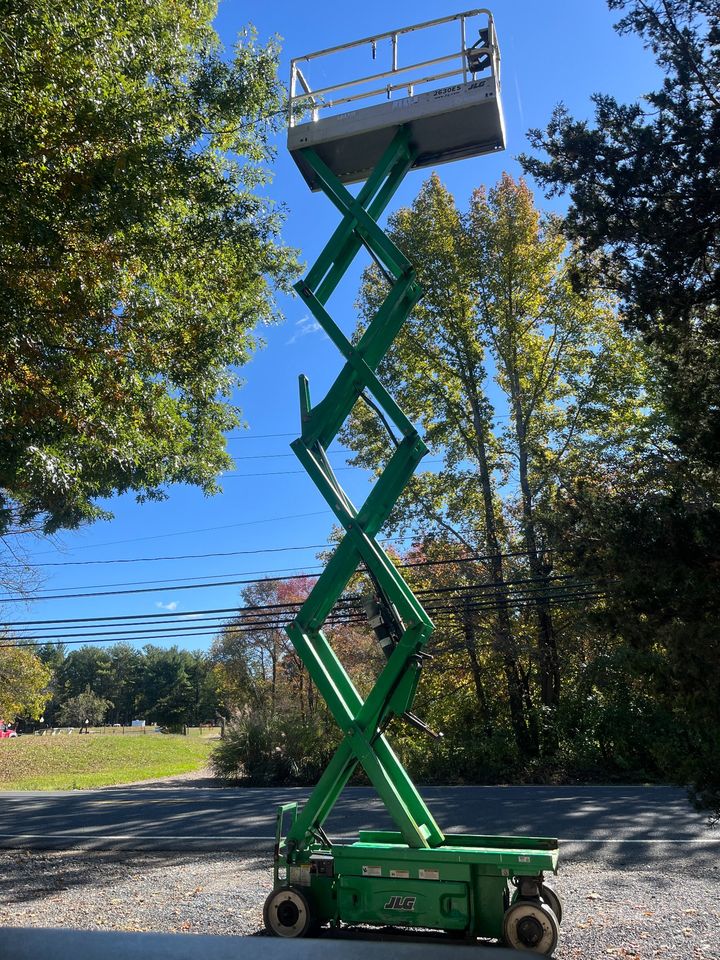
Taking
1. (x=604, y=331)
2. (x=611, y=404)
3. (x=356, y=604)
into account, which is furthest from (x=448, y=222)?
(x=356, y=604)

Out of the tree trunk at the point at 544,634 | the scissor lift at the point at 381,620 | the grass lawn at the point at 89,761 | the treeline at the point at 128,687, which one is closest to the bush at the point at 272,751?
the tree trunk at the point at 544,634

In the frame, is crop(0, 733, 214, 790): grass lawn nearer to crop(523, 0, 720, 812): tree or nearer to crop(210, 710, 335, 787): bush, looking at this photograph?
crop(210, 710, 335, 787): bush

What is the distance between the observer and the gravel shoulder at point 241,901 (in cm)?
481

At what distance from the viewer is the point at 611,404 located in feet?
67.1

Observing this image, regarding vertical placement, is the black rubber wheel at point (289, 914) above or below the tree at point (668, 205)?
below

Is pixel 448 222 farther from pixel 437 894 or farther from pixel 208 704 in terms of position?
pixel 208 704

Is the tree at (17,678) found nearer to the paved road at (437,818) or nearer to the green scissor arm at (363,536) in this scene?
the paved road at (437,818)

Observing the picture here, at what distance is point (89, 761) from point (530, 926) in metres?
35.1

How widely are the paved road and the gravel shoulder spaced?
1.03 meters

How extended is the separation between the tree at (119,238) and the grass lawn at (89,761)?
18.5m

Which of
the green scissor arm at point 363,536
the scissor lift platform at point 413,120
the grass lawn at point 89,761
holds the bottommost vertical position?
the grass lawn at point 89,761

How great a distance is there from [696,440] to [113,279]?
5731 millimetres

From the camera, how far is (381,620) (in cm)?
488

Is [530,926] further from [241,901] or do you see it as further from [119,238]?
[119,238]
